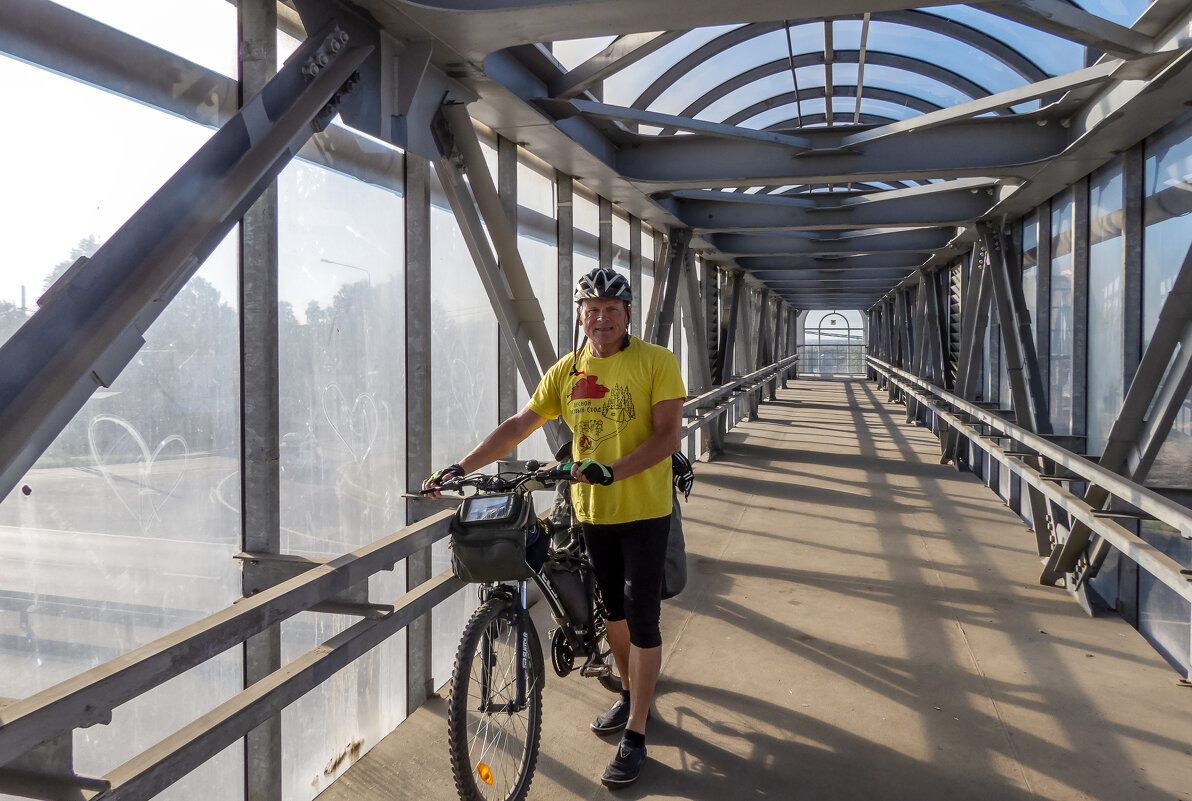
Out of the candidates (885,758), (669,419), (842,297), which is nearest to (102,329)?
(669,419)

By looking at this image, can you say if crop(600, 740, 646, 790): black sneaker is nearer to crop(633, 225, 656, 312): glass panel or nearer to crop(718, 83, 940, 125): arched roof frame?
crop(718, 83, 940, 125): arched roof frame

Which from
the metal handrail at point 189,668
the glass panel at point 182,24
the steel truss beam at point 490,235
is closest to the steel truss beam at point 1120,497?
the steel truss beam at point 490,235

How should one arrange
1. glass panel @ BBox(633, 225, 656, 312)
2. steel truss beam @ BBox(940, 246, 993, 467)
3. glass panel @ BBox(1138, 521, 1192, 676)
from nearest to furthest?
glass panel @ BBox(1138, 521, 1192, 676)
steel truss beam @ BBox(940, 246, 993, 467)
glass panel @ BBox(633, 225, 656, 312)

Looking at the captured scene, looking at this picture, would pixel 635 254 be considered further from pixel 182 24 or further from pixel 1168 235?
pixel 182 24

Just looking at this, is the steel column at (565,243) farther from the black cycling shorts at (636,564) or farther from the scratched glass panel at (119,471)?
the scratched glass panel at (119,471)

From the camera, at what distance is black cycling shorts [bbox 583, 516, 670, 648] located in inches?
120

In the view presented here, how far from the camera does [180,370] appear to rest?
2.83m

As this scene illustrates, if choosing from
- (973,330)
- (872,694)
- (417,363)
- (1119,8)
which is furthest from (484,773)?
(973,330)

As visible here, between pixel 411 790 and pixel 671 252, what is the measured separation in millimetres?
6738

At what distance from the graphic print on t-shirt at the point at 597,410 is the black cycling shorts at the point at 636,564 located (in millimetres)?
330

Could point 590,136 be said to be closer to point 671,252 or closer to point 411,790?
point 671,252

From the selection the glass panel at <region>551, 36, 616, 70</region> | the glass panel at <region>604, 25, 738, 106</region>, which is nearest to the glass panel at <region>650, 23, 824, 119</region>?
the glass panel at <region>604, 25, 738, 106</region>

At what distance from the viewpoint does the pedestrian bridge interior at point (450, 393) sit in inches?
89.8

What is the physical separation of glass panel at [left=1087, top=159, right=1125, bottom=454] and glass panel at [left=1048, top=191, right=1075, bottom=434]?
462mm
